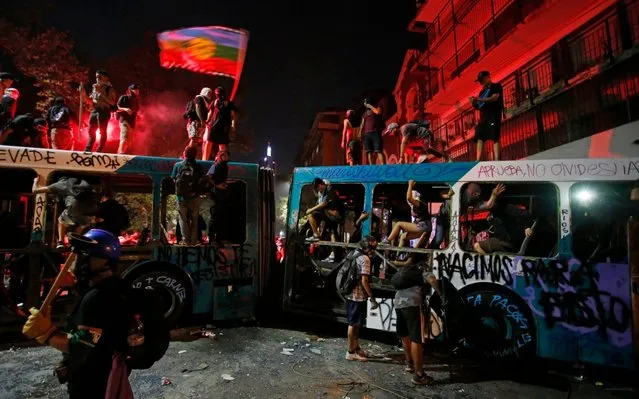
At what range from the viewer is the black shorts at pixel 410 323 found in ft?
15.2

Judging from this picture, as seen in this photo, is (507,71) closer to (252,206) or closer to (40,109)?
(252,206)

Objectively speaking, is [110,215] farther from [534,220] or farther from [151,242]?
[534,220]

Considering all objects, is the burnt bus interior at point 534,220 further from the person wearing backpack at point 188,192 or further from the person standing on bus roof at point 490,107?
the person wearing backpack at point 188,192

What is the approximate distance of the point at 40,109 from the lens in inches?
503

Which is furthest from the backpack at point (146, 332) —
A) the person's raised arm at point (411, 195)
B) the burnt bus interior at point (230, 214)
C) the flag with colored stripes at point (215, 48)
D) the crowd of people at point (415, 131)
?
the flag with colored stripes at point (215, 48)

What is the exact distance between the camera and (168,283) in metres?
6.03

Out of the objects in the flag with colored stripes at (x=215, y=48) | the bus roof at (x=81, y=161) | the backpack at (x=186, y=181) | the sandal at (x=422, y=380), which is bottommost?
the sandal at (x=422, y=380)

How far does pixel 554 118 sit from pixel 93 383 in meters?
11.7

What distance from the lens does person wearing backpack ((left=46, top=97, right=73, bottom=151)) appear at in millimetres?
7035

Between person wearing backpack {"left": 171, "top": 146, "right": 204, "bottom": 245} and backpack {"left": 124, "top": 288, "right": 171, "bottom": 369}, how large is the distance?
420cm

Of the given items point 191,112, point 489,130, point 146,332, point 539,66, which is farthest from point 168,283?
point 539,66

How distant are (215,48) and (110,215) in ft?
19.3

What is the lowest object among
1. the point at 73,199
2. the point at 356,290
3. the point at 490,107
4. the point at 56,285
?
the point at 356,290

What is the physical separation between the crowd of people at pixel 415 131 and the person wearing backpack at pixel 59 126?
5895 mm
